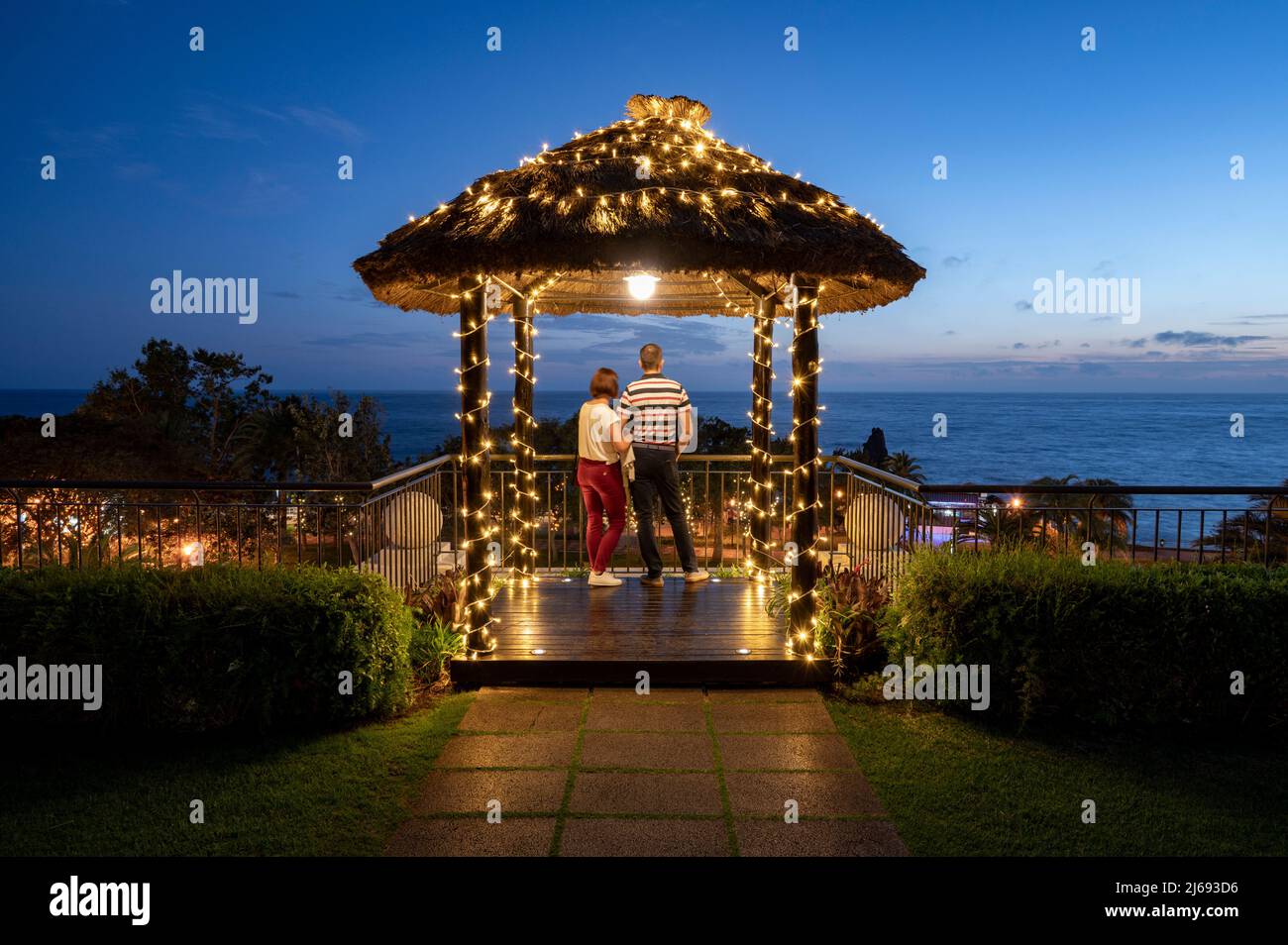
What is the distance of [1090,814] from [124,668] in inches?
202

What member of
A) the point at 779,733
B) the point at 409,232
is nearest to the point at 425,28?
the point at 409,232

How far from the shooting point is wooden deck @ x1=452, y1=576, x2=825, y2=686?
17.5 feet

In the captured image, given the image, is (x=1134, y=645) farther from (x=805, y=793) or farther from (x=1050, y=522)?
(x=1050, y=522)

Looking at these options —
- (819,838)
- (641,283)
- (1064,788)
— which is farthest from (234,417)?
(1064,788)

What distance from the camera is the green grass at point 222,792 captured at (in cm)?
334

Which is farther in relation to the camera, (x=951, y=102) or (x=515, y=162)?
(x=951, y=102)

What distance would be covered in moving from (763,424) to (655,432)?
1572 millimetres

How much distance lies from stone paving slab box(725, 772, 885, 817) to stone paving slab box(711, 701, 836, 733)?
0.63 m

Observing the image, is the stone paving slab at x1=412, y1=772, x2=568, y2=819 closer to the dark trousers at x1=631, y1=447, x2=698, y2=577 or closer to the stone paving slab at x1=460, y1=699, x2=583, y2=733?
the stone paving slab at x1=460, y1=699, x2=583, y2=733

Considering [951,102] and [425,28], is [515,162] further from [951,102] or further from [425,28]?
[951,102]

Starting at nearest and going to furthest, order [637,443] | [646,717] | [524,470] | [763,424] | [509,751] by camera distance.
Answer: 1. [509,751]
2. [646,717]
3. [637,443]
4. [763,424]
5. [524,470]

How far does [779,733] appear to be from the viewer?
460cm

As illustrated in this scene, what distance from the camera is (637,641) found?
18.8 feet

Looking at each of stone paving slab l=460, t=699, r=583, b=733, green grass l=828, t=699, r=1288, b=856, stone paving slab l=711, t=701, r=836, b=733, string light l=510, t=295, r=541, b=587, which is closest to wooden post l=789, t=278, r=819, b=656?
stone paving slab l=711, t=701, r=836, b=733
